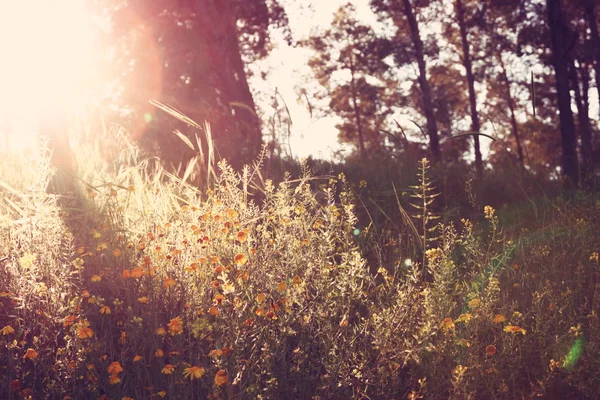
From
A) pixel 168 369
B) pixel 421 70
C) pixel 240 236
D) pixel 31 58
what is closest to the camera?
pixel 168 369

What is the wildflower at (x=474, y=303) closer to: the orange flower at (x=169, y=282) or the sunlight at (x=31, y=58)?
the orange flower at (x=169, y=282)

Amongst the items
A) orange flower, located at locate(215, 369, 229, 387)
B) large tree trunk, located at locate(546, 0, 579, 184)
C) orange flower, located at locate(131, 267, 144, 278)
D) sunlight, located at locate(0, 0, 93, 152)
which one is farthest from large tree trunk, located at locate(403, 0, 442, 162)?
orange flower, located at locate(215, 369, 229, 387)

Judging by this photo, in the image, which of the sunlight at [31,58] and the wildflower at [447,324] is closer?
the wildflower at [447,324]

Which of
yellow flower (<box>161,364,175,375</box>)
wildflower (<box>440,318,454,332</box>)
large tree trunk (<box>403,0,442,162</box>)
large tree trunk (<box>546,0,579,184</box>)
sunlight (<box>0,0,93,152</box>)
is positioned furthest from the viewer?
large tree trunk (<box>403,0,442,162</box>)

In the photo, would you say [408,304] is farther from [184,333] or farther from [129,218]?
[129,218]

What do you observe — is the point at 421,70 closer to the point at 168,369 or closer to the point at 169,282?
the point at 169,282

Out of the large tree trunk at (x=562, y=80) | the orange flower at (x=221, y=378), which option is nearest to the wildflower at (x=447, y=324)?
the orange flower at (x=221, y=378)

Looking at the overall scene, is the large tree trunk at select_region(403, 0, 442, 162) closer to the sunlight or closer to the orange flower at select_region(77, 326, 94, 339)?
the sunlight

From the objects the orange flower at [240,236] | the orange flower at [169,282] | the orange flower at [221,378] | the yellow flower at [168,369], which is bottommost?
the yellow flower at [168,369]

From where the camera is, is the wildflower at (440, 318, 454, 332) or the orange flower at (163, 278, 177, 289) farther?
the orange flower at (163, 278, 177, 289)

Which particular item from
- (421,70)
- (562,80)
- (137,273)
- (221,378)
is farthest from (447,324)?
(421,70)

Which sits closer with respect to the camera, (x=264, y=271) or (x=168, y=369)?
(x=168, y=369)

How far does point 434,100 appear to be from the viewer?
22469mm

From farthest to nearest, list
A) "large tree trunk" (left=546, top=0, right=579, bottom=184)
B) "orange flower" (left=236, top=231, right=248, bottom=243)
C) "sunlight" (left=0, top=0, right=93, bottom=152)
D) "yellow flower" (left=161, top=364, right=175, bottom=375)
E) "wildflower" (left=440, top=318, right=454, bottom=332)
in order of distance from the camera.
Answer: "large tree trunk" (left=546, top=0, right=579, bottom=184) → "sunlight" (left=0, top=0, right=93, bottom=152) → "orange flower" (left=236, top=231, right=248, bottom=243) → "wildflower" (left=440, top=318, right=454, bottom=332) → "yellow flower" (left=161, top=364, right=175, bottom=375)
